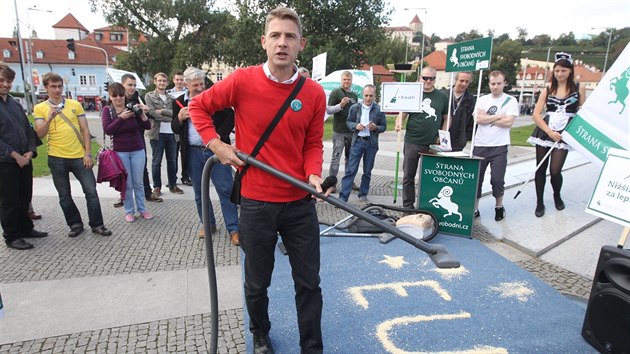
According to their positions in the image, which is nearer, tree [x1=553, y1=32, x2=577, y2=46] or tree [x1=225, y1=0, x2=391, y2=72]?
tree [x1=225, y1=0, x2=391, y2=72]

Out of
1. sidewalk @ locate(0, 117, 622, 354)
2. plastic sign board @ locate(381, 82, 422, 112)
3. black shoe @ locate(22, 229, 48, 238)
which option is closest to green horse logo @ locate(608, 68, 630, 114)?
sidewalk @ locate(0, 117, 622, 354)

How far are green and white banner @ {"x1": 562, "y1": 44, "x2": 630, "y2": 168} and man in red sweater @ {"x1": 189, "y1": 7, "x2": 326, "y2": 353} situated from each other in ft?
10.6

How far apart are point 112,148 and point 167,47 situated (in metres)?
34.0

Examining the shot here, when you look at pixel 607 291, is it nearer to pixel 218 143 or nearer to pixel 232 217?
pixel 218 143

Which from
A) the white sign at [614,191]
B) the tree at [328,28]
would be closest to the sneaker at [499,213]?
the white sign at [614,191]

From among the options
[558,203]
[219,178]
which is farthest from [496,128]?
[219,178]

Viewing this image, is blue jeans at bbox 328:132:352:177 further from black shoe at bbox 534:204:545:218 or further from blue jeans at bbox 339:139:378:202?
black shoe at bbox 534:204:545:218

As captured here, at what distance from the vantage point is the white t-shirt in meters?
5.16

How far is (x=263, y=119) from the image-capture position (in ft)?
7.24

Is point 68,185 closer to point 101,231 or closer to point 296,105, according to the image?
point 101,231

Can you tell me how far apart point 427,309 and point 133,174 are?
4.44 meters

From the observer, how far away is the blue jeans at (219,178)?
452 centimetres

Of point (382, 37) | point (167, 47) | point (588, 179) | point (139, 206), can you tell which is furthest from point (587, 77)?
point (139, 206)

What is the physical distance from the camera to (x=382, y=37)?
29891 mm
